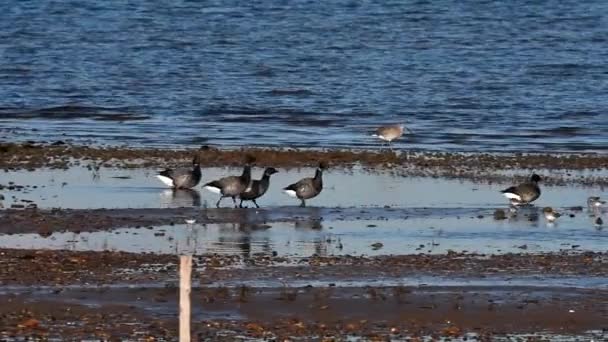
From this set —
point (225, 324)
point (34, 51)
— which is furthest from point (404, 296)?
point (34, 51)

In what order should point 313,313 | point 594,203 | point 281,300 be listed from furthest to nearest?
1. point 594,203
2. point 281,300
3. point 313,313

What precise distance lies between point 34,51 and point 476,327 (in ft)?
151

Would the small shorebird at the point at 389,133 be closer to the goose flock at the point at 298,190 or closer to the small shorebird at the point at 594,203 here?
the goose flock at the point at 298,190

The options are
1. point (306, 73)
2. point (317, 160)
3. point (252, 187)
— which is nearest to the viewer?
point (252, 187)

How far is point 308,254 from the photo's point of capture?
1858 cm

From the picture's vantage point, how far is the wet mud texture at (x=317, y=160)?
87.2 ft

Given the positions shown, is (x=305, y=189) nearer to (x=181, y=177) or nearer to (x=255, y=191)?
(x=255, y=191)

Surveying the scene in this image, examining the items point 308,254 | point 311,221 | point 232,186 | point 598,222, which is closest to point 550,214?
point 598,222

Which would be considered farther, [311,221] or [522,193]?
[522,193]

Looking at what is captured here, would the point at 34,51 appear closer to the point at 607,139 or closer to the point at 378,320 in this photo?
the point at 607,139

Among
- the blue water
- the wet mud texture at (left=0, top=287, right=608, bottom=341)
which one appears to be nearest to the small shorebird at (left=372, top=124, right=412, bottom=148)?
Answer: the blue water

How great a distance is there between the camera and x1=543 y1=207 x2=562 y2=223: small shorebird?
71.0 ft

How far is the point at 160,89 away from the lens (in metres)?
45.4

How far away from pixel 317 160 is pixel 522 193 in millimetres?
5774
